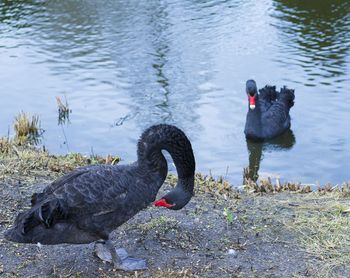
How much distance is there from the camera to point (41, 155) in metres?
6.13

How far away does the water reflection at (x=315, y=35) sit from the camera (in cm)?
1077

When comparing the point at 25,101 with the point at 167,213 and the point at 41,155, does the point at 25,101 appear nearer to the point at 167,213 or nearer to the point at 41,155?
the point at 41,155

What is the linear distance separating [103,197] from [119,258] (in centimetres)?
51

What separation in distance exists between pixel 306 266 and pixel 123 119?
522cm

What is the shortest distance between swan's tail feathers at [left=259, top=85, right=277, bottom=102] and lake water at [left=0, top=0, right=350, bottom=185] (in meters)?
0.29

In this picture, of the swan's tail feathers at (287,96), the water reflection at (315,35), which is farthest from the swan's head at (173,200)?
the water reflection at (315,35)


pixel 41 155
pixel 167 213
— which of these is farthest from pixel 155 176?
pixel 41 155

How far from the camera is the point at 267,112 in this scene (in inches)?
373

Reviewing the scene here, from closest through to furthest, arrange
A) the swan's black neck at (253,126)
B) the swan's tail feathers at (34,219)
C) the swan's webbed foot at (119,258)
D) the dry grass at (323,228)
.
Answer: the swan's tail feathers at (34,219) → the swan's webbed foot at (119,258) → the dry grass at (323,228) → the swan's black neck at (253,126)

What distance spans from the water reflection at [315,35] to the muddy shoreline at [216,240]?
5482 millimetres

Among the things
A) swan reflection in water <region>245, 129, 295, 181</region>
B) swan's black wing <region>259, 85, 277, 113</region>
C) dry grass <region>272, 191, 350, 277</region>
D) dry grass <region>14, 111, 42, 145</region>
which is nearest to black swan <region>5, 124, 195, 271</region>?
dry grass <region>272, 191, 350, 277</region>

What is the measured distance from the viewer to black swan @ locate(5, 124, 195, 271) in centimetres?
364

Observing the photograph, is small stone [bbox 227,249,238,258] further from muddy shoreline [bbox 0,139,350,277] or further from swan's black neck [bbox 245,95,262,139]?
swan's black neck [bbox 245,95,262,139]

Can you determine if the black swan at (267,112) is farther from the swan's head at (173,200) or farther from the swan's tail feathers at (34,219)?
the swan's tail feathers at (34,219)
